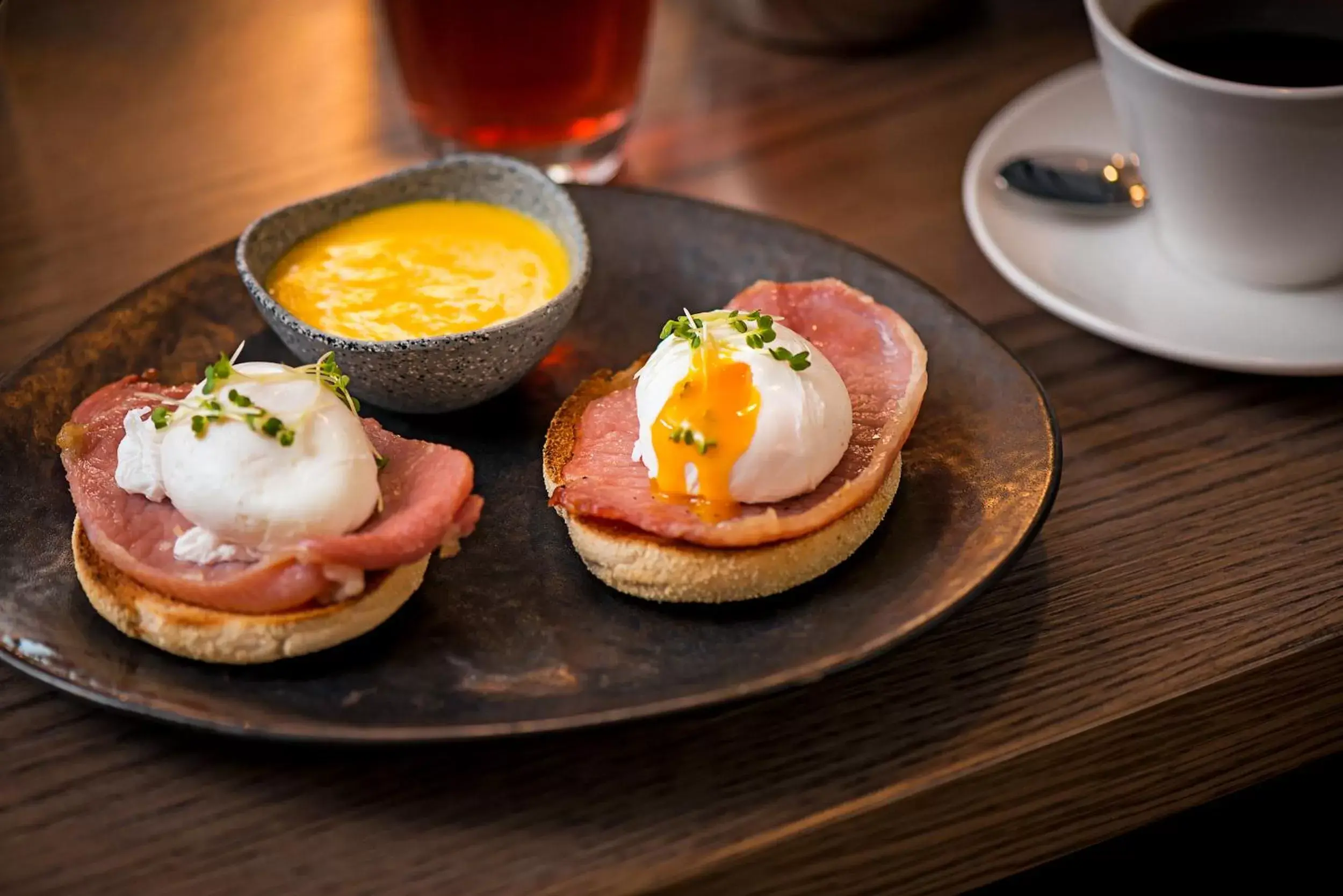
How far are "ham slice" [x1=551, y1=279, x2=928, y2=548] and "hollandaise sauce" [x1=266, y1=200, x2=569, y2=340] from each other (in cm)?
22

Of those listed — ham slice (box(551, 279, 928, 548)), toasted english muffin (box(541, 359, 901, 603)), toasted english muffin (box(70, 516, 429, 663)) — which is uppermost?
toasted english muffin (box(70, 516, 429, 663))

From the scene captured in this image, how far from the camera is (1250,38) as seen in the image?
1786 millimetres

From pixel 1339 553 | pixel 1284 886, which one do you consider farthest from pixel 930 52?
pixel 1284 886

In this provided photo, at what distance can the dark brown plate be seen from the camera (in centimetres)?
119

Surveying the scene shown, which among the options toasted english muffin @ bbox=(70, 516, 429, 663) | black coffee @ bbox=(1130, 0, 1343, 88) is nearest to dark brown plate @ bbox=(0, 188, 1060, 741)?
toasted english muffin @ bbox=(70, 516, 429, 663)

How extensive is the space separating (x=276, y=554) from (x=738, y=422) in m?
0.46

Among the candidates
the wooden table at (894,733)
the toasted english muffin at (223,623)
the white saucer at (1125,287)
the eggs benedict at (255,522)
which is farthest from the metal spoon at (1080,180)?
the toasted english muffin at (223,623)

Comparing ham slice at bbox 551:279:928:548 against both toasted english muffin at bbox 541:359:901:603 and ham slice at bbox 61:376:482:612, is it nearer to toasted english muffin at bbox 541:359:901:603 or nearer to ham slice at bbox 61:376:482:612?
toasted english muffin at bbox 541:359:901:603

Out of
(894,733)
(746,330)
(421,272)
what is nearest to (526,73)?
(421,272)

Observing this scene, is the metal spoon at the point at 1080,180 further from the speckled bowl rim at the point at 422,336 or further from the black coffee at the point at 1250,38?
the speckled bowl rim at the point at 422,336

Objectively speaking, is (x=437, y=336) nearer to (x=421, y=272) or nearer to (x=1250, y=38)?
(x=421, y=272)

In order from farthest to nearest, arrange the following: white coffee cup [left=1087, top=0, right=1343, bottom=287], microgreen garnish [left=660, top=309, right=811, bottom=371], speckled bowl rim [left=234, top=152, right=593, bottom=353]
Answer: white coffee cup [left=1087, top=0, right=1343, bottom=287] → speckled bowl rim [left=234, top=152, right=593, bottom=353] → microgreen garnish [left=660, top=309, right=811, bottom=371]

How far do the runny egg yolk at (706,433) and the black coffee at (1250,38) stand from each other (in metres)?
0.84

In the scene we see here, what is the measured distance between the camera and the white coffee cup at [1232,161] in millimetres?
1566
